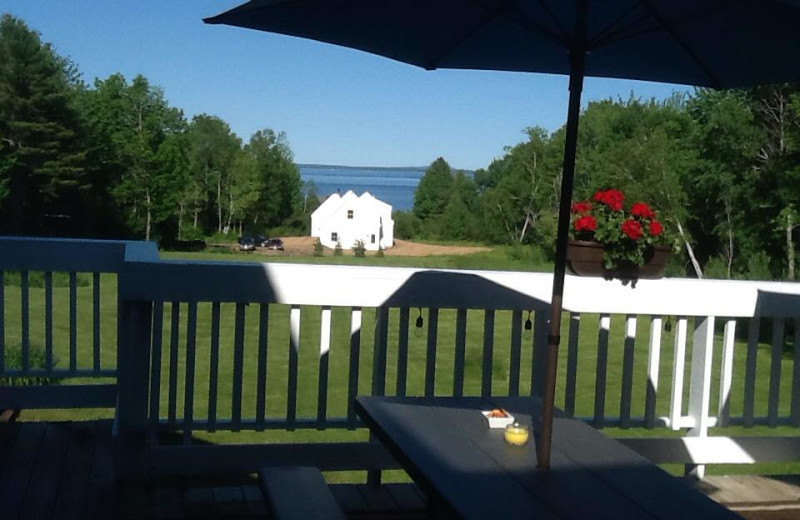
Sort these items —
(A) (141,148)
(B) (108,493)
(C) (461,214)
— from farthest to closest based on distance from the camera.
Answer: (C) (461,214) < (A) (141,148) < (B) (108,493)

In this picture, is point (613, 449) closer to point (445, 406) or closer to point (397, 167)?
point (445, 406)

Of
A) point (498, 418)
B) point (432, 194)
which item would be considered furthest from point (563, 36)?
point (432, 194)

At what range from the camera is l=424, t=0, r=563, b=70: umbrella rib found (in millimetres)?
1925

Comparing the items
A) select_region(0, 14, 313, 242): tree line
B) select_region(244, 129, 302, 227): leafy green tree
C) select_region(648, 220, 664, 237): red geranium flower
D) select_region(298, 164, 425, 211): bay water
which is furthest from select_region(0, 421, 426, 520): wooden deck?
select_region(298, 164, 425, 211): bay water

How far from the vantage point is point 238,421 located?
301cm

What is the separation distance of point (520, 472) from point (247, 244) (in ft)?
43.3

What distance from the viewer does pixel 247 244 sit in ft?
47.8

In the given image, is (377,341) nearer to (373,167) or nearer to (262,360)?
(262,360)

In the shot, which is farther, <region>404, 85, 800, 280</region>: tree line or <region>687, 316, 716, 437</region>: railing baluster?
<region>404, 85, 800, 280</region>: tree line

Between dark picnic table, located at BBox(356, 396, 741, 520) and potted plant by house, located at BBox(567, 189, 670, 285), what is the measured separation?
1051 millimetres

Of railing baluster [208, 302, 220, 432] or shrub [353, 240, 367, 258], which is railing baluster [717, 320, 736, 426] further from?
shrub [353, 240, 367, 258]

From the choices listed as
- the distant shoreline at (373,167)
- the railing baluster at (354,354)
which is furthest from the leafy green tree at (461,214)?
the railing baluster at (354,354)

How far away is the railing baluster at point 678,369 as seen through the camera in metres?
3.18

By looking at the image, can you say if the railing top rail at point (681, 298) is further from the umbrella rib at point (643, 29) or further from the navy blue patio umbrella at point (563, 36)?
the umbrella rib at point (643, 29)
